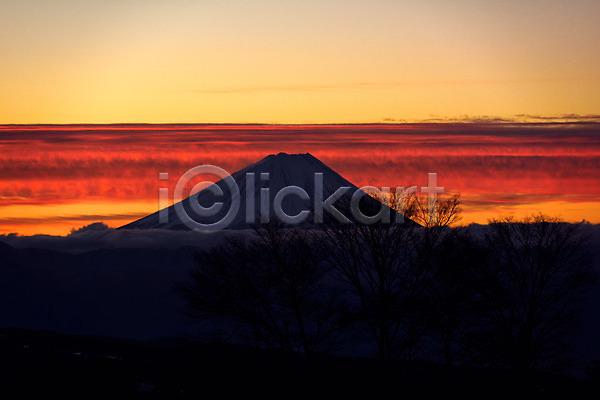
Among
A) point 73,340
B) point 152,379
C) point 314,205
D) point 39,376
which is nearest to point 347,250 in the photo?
point 314,205

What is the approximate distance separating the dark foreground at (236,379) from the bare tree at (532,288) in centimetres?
155

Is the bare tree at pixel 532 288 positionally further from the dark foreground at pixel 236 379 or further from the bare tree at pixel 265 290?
the bare tree at pixel 265 290

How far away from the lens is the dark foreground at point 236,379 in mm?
36062

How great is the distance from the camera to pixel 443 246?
1774 inches

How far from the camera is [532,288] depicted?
47.9 meters

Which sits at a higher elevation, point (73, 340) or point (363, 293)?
point (363, 293)

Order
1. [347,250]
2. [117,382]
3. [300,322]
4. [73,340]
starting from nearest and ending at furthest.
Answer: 1. [117,382]
2. [300,322]
3. [347,250]
4. [73,340]

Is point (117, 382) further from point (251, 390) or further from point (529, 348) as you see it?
point (529, 348)

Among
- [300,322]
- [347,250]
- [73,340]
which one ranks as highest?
[347,250]

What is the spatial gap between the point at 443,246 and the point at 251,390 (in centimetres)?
1353

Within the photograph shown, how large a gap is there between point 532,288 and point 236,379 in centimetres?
1845

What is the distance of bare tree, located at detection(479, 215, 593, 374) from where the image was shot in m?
45.2

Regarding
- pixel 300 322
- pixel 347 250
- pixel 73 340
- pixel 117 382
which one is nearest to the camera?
pixel 117 382

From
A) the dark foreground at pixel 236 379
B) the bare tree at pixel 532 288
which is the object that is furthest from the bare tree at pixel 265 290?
the bare tree at pixel 532 288
